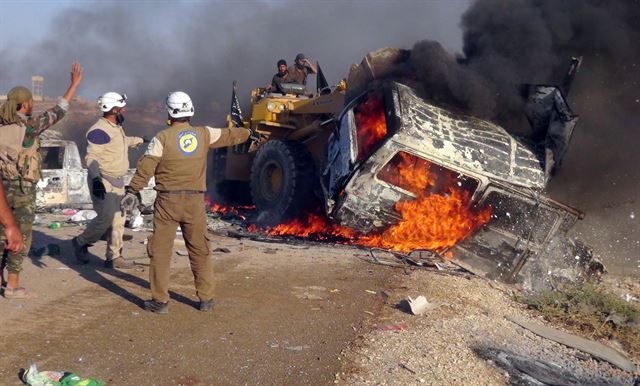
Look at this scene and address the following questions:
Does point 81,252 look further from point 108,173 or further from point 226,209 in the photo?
point 226,209

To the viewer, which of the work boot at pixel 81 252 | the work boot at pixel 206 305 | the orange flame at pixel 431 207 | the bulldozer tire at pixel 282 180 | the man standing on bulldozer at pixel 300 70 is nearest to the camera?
the work boot at pixel 206 305

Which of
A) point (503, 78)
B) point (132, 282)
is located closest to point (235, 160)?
point (503, 78)

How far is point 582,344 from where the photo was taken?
5.35 metres

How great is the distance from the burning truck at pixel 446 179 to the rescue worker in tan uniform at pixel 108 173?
2558mm

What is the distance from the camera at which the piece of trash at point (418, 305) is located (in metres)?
5.38

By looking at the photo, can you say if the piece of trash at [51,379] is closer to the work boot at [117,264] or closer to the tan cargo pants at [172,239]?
the tan cargo pants at [172,239]

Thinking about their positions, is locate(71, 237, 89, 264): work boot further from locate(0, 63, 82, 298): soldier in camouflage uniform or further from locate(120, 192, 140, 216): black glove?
locate(120, 192, 140, 216): black glove

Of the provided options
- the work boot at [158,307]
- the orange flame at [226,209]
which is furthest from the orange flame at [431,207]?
the orange flame at [226,209]

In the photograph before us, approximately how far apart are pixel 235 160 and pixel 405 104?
16.9 feet

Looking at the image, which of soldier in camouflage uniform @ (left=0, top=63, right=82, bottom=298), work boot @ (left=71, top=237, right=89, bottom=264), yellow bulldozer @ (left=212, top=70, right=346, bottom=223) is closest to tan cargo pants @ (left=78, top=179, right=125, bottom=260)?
work boot @ (left=71, top=237, right=89, bottom=264)

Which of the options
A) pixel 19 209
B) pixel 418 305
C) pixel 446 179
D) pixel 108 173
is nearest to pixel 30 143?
pixel 19 209

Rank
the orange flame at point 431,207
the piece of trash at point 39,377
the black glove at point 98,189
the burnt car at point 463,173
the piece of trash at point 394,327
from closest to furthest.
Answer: the piece of trash at point 39,377
the piece of trash at point 394,327
the black glove at point 98,189
the burnt car at point 463,173
the orange flame at point 431,207

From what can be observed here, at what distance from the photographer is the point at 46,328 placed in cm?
470

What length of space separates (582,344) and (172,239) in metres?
3.46
